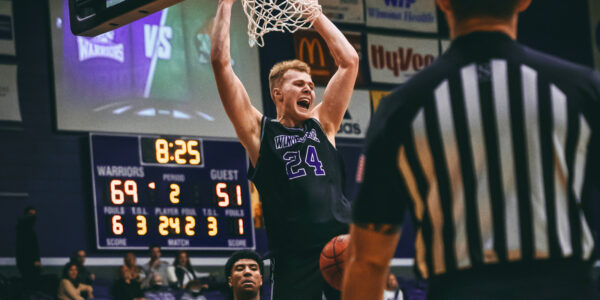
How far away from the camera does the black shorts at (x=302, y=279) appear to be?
506cm

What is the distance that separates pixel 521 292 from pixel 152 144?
43.4 feet

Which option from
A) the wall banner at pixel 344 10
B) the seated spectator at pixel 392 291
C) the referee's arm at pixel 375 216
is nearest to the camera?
the referee's arm at pixel 375 216

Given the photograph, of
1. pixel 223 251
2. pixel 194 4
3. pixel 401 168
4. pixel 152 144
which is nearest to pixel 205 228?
pixel 223 251

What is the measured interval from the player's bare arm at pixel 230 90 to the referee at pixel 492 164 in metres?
3.02

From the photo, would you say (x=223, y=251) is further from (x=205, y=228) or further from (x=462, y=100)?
(x=462, y=100)

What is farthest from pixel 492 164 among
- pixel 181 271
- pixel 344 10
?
pixel 344 10

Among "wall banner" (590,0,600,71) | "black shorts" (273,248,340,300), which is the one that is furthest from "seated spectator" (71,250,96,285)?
"wall banner" (590,0,600,71)

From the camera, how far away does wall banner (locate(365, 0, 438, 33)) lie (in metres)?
18.4

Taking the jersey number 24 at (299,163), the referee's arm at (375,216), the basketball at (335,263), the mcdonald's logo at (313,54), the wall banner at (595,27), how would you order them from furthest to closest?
the wall banner at (595,27)
the mcdonald's logo at (313,54)
the jersey number 24 at (299,163)
the basketball at (335,263)
the referee's arm at (375,216)

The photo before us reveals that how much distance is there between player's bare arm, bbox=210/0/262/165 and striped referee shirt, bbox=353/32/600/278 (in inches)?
119

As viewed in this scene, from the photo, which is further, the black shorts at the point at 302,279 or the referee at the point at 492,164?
the black shorts at the point at 302,279

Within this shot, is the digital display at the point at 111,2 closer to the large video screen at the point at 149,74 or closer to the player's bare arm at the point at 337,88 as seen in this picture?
the player's bare arm at the point at 337,88

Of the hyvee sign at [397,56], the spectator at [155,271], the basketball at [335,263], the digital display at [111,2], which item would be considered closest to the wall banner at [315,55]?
the hyvee sign at [397,56]

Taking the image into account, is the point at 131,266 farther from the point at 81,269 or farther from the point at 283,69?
the point at 283,69
